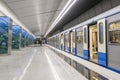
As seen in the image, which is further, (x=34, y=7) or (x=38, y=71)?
(x=34, y=7)

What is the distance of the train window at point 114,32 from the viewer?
5.87 metres

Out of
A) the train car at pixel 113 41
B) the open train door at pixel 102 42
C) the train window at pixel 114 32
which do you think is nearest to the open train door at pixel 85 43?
the open train door at pixel 102 42

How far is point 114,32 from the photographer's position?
20.0 feet

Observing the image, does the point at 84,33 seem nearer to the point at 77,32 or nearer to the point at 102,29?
the point at 77,32

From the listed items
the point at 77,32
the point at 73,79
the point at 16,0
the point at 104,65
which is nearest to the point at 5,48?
Answer: the point at 16,0

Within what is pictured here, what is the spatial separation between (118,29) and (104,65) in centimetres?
151

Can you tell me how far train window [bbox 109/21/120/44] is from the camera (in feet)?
19.2

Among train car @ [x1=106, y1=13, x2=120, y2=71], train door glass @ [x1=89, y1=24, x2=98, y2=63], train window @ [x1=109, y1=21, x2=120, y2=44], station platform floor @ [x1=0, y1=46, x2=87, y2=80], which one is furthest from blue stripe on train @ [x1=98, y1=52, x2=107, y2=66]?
train door glass @ [x1=89, y1=24, x2=98, y2=63]

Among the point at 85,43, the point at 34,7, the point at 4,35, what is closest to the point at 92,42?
the point at 85,43

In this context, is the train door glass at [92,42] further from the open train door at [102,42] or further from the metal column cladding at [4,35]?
the metal column cladding at [4,35]

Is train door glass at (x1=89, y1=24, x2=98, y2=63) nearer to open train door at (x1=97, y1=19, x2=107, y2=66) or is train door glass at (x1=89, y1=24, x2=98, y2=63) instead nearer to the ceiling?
open train door at (x1=97, y1=19, x2=107, y2=66)

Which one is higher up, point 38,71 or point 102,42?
point 102,42

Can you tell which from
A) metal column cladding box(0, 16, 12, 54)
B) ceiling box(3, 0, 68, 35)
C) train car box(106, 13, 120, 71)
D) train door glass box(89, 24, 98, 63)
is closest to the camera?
train car box(106, 13, 120, 71)

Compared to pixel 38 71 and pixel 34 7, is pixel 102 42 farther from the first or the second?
Result: pixel 34 7
